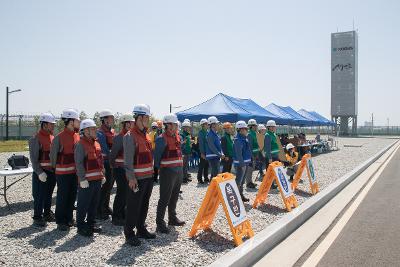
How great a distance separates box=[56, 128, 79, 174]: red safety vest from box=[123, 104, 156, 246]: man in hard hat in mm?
1472

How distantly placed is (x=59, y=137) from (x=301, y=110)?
29.5 meters

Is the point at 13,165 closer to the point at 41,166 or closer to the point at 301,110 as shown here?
the point at 41,166

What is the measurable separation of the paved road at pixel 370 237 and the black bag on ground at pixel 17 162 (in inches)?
267

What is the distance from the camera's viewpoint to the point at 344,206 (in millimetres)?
9047

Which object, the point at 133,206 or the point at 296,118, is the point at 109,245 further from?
the point at 296,118

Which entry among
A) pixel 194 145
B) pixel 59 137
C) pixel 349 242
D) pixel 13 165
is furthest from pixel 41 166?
pixel 194 145

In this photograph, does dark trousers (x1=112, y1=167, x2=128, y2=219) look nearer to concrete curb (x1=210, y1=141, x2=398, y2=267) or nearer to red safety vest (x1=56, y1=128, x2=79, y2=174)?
red safety vest (x1=56, y1=128, x2=79, y2=174)

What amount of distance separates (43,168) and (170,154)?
2463 mm

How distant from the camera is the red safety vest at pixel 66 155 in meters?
6.63

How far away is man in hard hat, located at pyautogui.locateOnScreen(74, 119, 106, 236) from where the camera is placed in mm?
6184

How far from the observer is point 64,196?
666cm

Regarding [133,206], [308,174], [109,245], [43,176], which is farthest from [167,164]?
[308,174]

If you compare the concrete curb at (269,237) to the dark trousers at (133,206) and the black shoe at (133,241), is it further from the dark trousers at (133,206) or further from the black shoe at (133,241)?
the dark trousers at (133,206)

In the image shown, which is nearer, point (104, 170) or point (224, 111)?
point (104, 170)
